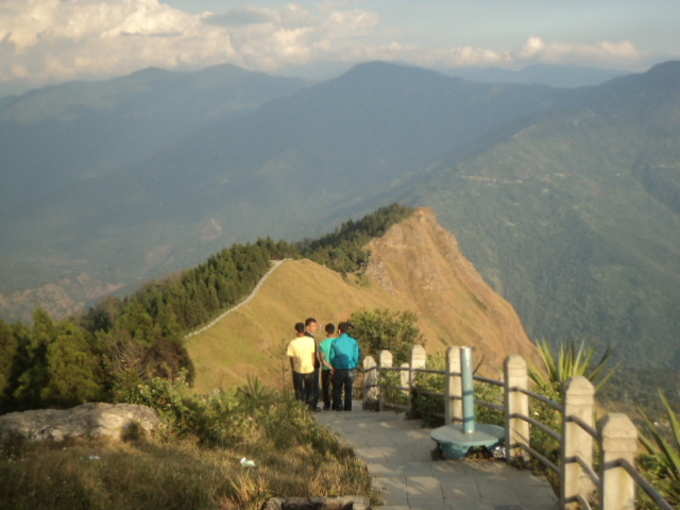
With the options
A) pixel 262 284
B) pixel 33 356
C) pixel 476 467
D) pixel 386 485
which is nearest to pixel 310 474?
pixel 386 485

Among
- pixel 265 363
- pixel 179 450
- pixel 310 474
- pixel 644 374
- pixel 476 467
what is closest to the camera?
pixel 310 474

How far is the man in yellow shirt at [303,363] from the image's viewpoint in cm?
1368

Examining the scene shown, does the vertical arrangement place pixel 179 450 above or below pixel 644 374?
above

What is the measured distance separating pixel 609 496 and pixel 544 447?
303cm

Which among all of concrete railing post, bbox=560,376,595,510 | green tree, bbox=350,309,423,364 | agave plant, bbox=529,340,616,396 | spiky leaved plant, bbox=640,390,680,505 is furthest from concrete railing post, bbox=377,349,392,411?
green tree, bbox=350,309,423,364

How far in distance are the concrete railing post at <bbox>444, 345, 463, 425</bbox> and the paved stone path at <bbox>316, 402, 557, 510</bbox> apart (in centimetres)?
50

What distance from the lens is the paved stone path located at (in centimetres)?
705

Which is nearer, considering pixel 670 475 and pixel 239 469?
pixel 670 475

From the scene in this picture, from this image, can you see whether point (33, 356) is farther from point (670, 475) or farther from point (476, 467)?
point (670, 475)

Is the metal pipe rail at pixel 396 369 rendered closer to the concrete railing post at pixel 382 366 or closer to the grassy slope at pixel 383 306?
the concrete railing post at pixel 382 366

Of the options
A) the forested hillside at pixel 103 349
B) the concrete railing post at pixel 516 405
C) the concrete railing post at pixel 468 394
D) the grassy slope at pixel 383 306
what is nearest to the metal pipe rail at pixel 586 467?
the concrete railing post at pixel 516 405

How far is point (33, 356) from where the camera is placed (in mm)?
32156

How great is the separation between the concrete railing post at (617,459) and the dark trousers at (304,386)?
8.75 m

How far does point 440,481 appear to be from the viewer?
7754 millimetres
